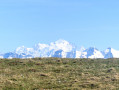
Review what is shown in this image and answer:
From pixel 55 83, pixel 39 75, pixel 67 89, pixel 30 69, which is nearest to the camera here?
pixel 67 89

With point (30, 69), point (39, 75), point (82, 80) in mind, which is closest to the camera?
point (82, 80)

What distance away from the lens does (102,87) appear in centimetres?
2689

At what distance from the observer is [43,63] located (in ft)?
142

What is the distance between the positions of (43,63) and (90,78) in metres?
13.7

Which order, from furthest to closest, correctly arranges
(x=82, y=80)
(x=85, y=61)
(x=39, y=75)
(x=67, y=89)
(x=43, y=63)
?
(x=85, y=61), (x=43, y=63), (x=39, y=75), (x=82, y=80), (x=67, y=89)

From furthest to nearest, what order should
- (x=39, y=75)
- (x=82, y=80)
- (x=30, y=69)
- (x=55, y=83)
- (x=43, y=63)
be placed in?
(x=43, y=63)
(x=30, y=69)
(x=39, y=75)
(x=82, y=80)
(x=55, y=83)

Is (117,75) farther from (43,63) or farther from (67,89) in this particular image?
(43,63)

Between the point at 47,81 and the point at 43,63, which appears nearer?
the point at 47,81

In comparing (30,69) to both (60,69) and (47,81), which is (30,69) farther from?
(47,81)

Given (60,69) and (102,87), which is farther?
(60,69)

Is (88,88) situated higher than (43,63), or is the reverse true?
(43,63)

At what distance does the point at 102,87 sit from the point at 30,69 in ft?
45.8

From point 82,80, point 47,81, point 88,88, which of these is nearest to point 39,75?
point 47,81

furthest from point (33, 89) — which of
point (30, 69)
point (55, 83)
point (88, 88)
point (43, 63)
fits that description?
point (43, 63)
